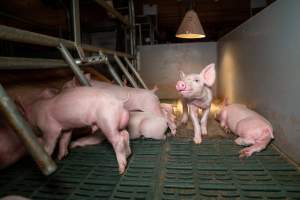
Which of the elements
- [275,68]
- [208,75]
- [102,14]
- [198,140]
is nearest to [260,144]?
[198,140]

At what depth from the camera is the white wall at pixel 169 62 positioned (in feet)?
12.9

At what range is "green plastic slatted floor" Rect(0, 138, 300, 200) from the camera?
1.06 metres

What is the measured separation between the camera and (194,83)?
Result: 5.90 ft

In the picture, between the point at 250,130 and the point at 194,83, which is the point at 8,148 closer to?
the point at 194,83

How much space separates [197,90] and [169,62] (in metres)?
2.26

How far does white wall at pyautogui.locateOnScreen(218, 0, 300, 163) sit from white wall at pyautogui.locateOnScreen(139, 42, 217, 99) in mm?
1384

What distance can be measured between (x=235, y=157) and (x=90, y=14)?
3719 millimetres

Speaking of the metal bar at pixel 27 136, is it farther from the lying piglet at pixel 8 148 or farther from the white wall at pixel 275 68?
the white wall at pixel 275 68

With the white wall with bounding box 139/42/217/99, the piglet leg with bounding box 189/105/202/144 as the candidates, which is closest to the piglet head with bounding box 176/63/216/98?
the piglet leg with bounding box 189/105/202/144

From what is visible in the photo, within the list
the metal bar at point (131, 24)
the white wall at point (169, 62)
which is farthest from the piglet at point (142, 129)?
the white wall at point (169, 62)

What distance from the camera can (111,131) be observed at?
126cm

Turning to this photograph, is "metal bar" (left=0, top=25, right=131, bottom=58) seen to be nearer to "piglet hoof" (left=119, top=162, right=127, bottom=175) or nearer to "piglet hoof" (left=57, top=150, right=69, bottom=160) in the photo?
"piglet hoof" (left=57, top=150, right=69, bottom=160)

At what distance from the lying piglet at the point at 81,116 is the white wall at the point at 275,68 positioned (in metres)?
0.89

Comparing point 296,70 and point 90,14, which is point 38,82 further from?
point 90,14
